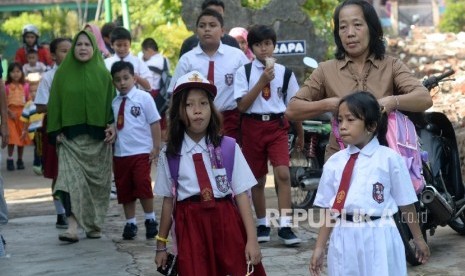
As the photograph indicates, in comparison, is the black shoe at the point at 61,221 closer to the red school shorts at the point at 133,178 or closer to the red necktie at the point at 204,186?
the red school shorts at the point at 133,178

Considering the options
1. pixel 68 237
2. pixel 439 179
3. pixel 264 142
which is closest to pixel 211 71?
pixel 264 142

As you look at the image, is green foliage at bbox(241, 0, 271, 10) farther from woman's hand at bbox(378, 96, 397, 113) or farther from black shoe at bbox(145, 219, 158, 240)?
woman's hand at bbox(378, 96, 397, 113)

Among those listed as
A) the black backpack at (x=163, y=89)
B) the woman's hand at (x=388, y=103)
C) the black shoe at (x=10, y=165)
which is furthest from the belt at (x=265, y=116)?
the black shoe at (x=10, y=165)

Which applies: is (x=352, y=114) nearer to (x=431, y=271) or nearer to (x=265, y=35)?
(x=431, y=271)

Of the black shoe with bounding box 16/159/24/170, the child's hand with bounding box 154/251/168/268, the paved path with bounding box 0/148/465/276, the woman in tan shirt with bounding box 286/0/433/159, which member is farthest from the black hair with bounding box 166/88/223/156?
the black shoe with bounding box 16/159/24/170

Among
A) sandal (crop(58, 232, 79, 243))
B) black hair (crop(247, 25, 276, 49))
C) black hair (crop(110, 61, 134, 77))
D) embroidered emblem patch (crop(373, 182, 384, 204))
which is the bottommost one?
sandal (crop(58, 232, 79, 243))

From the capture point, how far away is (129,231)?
1008cm

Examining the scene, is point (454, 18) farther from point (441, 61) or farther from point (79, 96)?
point (79, 96)

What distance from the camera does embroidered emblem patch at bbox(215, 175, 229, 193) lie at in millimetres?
6559

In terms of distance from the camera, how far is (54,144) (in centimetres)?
1023

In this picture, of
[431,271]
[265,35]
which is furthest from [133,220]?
[431,271]

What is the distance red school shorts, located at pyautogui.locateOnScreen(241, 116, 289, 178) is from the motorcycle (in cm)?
118

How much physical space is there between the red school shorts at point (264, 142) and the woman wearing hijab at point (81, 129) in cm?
121

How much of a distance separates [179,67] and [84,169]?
3.87 feet
